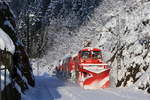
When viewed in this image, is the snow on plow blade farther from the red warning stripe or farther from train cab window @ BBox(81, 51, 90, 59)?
train cab window @ BBox(81, 51, 90, 59)

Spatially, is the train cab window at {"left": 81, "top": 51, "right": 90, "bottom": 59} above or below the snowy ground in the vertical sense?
above

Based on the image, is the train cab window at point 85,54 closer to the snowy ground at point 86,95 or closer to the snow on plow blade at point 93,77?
the snow on plow blade at point 93,77

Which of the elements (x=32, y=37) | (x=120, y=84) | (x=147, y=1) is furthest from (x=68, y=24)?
(x=120, y=84)

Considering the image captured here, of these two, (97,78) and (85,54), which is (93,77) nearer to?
(97,78)

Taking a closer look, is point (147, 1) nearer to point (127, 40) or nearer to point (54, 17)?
point (127, 40)

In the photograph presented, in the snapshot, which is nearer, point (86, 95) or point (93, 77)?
point (86, 95)

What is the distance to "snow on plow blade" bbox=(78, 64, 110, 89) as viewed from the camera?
21984 mm

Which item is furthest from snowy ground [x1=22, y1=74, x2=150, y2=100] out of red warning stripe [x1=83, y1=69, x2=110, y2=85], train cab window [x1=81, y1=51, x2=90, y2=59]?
train cab window [x1=81, y1=51, x2=90, y2=59]

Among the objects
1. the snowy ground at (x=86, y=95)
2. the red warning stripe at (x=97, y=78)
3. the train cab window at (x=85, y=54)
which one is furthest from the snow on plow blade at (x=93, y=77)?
the snowy ground at (x=86, y=95)

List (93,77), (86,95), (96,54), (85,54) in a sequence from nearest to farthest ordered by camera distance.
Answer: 1. (86,95)
2. (93,77)
3. (85,54)
4. (96,54)

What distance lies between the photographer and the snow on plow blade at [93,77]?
21984 millimetres

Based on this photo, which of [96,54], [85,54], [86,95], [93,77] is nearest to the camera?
[86,95]

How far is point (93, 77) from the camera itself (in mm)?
21969

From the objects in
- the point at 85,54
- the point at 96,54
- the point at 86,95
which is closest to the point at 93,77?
the point at 85,54
